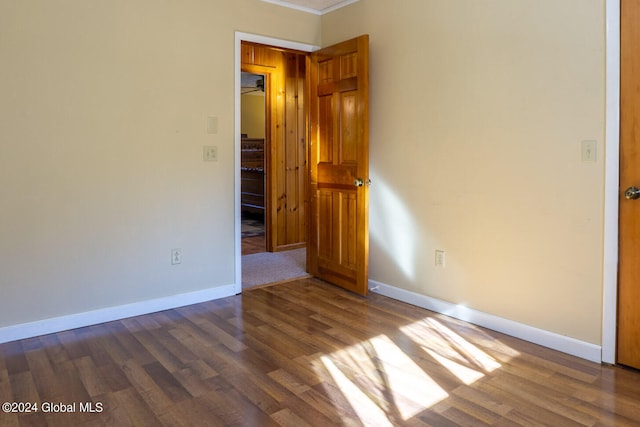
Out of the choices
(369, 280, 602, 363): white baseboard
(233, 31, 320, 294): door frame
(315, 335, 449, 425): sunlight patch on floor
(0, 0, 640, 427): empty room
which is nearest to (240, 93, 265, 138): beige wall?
(0, 0, 640, 427): empty room

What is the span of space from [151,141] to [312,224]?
1.61 m

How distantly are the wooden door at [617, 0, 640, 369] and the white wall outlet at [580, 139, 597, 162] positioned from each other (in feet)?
0.42

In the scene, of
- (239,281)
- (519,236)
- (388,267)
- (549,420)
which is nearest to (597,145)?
(519,236)

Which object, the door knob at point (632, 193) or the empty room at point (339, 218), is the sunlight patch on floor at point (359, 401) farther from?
the door knob at point (632, 193)

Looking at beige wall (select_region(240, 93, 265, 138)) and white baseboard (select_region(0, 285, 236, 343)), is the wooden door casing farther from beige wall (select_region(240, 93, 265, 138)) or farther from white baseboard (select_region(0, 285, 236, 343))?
beige wall (select_region(240, 93, 265, 138))

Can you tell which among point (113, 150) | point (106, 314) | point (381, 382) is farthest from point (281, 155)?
point (381, 382)

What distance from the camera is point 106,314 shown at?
321 cm

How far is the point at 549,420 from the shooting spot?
77.0 inches

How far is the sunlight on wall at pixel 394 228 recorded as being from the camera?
356cm

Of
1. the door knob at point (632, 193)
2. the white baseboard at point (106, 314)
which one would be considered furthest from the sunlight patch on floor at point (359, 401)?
the door knob at point (632, 193)

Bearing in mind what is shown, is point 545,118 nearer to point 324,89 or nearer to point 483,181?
point 483,181

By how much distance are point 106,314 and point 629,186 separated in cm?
325

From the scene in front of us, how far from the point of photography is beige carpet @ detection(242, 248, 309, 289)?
4.30 metres

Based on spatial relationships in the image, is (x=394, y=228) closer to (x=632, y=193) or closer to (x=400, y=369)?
(x=400, y=369)
